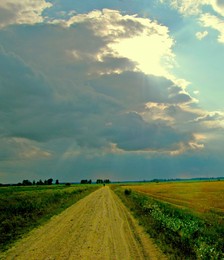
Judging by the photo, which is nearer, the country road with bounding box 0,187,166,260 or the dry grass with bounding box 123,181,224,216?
the country road with bounding box 0,187,166,260

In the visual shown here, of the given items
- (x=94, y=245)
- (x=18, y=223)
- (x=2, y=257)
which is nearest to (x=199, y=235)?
(x=94, y=245)

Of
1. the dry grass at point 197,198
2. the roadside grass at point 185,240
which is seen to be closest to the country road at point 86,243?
the roadside grass at point 185,240

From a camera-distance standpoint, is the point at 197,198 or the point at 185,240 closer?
the point at 185,240

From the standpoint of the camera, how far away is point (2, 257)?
12.4 m

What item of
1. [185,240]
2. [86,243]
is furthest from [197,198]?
[86,243]

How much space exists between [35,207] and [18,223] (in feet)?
31.8

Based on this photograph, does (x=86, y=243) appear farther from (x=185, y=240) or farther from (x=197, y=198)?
(x=197, y=198)

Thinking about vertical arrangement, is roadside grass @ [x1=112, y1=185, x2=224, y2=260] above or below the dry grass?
below

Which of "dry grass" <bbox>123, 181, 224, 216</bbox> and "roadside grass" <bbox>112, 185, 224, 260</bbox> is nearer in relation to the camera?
"roadside grass" <bbox>112, 185, 224, 260</bbox>

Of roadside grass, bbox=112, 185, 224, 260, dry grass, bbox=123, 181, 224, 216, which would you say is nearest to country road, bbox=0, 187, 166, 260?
roadside grass, bbox=112, 185, 224, 260

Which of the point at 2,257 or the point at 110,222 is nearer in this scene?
the point at 2,257

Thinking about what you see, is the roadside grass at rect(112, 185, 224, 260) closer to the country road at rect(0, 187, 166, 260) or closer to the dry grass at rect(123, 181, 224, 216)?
the country road at rect(0, 187, 166, 260)

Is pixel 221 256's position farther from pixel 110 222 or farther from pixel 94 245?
pixel 110 222

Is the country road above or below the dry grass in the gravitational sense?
below
